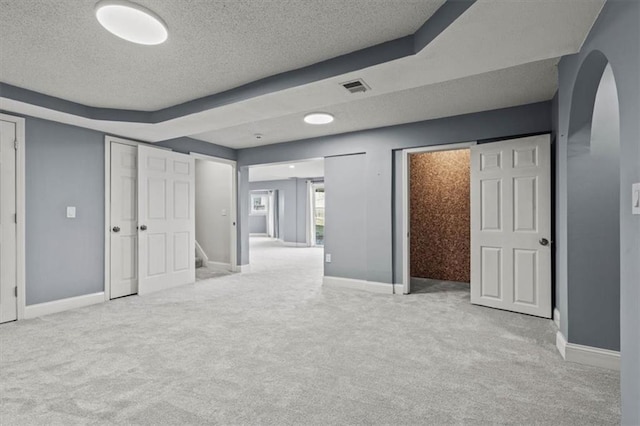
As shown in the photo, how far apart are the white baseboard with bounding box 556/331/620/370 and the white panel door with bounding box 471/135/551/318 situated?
1.17m

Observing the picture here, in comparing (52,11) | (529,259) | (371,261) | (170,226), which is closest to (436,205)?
(371,261)

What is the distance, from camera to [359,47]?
2.43 metres

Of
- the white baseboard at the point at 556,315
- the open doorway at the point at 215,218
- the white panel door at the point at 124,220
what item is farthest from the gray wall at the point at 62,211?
the white baseboard at the point at 556,315

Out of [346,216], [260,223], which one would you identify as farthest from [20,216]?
[260,223]

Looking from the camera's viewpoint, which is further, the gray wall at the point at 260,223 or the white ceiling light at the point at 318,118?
the gray wall at the point at 260,223

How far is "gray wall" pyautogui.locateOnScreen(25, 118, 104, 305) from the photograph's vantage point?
3.62 m

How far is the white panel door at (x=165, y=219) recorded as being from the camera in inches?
182

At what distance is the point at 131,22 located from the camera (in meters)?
2.02

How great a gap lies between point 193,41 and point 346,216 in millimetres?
3323

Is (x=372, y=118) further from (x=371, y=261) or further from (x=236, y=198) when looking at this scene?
(x=236, y=198)

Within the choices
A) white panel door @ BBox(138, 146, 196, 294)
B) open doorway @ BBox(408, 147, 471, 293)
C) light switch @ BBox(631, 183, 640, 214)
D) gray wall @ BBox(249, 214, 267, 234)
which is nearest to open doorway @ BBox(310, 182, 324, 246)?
gray wall @ BBox(249, 214, 267, 234)

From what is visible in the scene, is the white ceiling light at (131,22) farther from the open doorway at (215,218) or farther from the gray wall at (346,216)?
the open doorway at (215,218)

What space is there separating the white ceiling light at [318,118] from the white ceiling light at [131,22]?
6.81 feet

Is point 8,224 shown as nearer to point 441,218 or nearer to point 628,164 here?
point 628,164
